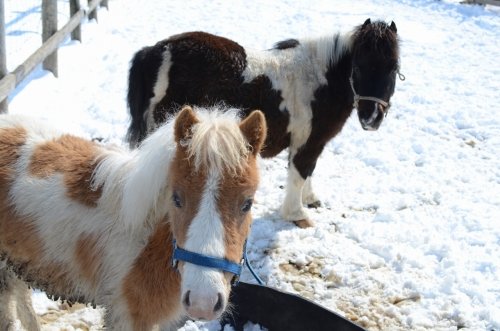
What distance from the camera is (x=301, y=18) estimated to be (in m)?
12.3

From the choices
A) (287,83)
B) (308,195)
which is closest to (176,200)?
(287,83)

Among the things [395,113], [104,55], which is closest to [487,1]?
[395,113]

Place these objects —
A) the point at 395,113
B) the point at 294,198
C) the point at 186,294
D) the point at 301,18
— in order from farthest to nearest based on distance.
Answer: the point at 301,18 < the point at 395,113 < the point at 294,198 < the point at 186,294

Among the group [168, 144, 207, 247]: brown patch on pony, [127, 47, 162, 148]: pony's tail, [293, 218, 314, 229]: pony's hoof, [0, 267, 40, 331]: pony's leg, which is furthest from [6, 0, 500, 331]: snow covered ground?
[127, 47, 162, 148]: pony's tail

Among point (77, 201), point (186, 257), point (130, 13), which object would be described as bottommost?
point (130, 13)

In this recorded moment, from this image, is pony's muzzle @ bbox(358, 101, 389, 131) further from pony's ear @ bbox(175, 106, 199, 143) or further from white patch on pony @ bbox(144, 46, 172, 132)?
pony's ear @ bbox(175, 106, 199, 143)

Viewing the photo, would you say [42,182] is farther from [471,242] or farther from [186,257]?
[471,242]

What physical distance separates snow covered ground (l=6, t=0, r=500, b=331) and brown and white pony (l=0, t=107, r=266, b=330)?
582 millimetres

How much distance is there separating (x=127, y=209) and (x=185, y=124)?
586 millimetres

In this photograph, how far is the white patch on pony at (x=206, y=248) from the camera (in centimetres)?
196

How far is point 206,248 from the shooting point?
6.69 ft

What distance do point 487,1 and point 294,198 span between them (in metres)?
13.4

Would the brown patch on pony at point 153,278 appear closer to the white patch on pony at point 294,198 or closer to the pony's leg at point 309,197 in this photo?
the white patch on pony at point 294,198

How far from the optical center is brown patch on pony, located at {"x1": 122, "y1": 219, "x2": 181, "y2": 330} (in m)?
2.53
